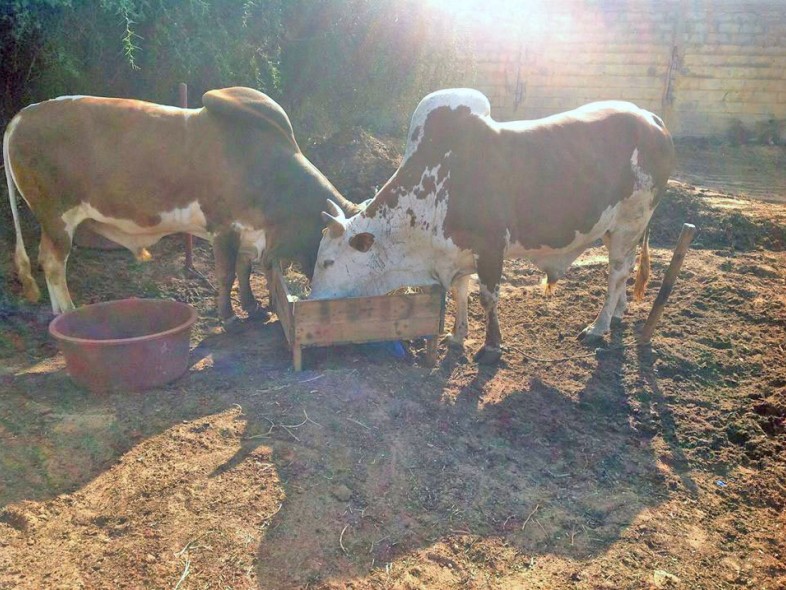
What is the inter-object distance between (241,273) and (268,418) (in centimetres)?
218

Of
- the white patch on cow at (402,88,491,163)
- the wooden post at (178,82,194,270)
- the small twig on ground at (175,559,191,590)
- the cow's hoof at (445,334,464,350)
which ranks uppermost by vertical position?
the white patch on cow at (402,88,491,163)

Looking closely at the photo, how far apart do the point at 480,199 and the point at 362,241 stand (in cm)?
101

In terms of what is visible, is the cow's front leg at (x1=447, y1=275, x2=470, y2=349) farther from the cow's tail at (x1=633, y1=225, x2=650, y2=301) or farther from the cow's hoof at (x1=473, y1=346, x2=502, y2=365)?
the cow's tail at (x1=633, y1=225, x2=650, y2=301)

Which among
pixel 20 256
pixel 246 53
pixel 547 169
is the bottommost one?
pixel 20 256

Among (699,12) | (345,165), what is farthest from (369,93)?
(699,12)

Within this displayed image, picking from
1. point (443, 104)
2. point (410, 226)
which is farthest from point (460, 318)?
point (443, 104)

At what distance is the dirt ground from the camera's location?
3246mm

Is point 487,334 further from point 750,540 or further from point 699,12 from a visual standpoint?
point 699,12

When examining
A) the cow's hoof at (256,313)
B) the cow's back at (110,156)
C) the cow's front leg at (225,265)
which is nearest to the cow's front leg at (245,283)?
the cow's hoof at (256,313)

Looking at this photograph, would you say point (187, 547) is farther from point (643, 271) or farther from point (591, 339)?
point (643, 271)

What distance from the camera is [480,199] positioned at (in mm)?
5305

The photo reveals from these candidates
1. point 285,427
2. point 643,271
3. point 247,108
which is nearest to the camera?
point 285,427

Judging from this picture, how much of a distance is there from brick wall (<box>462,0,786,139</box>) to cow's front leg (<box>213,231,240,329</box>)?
1165 cm

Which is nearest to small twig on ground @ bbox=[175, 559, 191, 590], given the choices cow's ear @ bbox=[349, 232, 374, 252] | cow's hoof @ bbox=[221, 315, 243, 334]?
cow's ear @ bbox=[349, 232, 374, 252]
